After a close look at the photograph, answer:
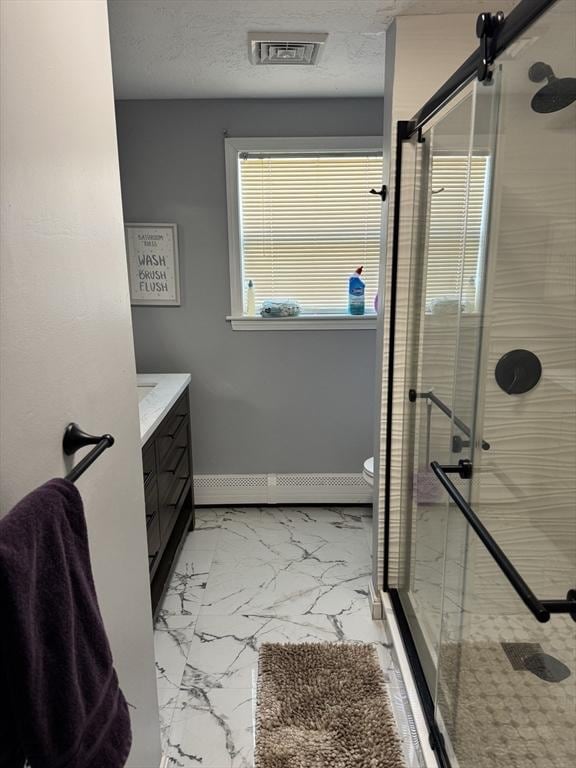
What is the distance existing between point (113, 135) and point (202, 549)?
7.47 ft

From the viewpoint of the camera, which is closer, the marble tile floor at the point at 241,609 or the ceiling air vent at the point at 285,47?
the marble tile floor at the point at 241,609

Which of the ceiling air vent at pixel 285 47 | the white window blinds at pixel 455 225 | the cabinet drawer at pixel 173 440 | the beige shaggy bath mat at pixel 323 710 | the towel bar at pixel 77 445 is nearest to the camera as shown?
the towel bar at pixel 77 445

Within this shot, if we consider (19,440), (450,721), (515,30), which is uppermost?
(515,30)

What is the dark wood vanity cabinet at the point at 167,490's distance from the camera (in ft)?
7.17

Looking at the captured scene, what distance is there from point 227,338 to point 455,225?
5.94 ft

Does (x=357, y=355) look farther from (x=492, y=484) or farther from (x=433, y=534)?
(x=492, y=484)

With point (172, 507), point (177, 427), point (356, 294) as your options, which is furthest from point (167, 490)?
point (356, 294)

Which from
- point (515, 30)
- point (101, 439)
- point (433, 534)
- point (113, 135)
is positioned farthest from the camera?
point (433, 534)

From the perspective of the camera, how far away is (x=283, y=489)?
11.2 feet

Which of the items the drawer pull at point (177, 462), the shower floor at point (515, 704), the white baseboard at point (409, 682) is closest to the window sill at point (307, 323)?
the drawer pull at point (177, 462)

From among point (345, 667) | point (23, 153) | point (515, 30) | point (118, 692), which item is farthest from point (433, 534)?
point (23, 153)

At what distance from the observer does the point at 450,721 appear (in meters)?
1.56

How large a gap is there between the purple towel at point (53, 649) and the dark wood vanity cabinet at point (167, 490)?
4.01 feet

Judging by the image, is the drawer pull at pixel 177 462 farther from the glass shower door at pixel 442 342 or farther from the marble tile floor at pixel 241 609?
the glass shower door at pixel 442 342
